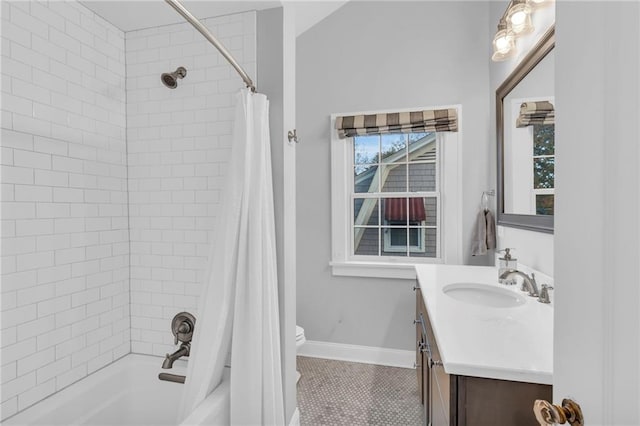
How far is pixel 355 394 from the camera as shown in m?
2.29

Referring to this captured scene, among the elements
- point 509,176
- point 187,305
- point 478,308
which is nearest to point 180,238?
point 187,305

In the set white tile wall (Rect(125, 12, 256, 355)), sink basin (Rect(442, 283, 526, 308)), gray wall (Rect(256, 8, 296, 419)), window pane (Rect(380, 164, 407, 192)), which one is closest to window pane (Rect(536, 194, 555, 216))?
sink basin (Rect(442, 283, 526, 308))

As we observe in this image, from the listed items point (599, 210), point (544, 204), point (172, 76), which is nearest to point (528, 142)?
point (544, 204)

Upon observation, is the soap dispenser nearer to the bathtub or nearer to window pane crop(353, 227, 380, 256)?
window pane crop(353, 227, 380, 256)

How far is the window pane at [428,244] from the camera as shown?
9.00ft

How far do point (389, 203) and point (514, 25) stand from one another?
1491 millimetres

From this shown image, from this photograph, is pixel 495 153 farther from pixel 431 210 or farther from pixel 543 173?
pixel 543 173

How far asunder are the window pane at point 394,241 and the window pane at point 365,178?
0.39 m

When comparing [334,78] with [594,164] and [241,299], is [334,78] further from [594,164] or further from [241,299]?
[594,164]

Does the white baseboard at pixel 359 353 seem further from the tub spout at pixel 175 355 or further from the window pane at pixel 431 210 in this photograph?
the tub spout at pixel 175 355

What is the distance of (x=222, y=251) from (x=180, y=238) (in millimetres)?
468

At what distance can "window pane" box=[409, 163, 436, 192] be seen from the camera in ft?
8.98

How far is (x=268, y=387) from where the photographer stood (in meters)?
1.44

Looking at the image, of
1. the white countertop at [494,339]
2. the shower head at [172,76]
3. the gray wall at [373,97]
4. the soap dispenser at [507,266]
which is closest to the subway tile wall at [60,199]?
the shower head at [172,76]
